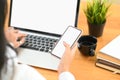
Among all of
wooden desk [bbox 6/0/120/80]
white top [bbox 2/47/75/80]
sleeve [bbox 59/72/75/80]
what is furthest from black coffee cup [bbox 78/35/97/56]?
white top [bbox 2/47/75/80]

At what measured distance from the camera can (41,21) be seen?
124 cm

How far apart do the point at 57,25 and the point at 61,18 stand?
0.04 m

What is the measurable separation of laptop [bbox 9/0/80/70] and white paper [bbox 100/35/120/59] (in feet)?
0.56

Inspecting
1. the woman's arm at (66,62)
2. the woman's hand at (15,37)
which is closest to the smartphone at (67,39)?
the woman's arm at (66,62)

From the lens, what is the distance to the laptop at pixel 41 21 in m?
1.15

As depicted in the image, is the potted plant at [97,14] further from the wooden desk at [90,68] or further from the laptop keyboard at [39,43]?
the laptop keyboard at [39,43]

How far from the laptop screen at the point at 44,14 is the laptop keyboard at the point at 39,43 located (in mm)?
50

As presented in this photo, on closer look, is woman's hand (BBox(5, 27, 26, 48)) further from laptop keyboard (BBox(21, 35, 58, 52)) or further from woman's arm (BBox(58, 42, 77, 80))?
woman's arm (BBox(58, 42, 77, 80))

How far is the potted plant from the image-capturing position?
3.89 ft

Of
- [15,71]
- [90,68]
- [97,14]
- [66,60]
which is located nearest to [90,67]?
[90,68]

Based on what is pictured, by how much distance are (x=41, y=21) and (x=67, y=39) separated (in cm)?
21

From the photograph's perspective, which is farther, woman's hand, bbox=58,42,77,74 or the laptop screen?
the laptop screen

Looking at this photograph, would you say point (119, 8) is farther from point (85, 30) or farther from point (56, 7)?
point (56, 7)

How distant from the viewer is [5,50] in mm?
694
